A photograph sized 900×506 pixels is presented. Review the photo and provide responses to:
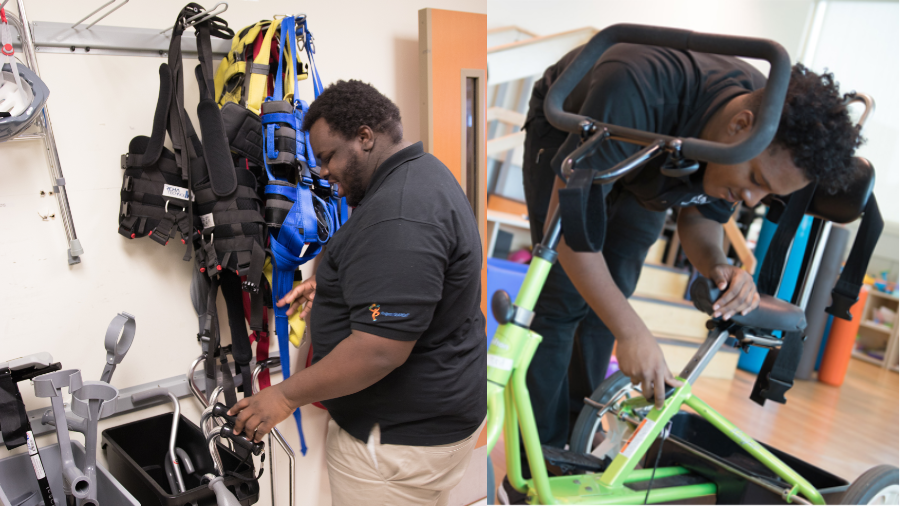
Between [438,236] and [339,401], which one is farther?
[339,401]

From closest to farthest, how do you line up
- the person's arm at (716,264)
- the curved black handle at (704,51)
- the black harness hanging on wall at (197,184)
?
the curved black handle at (704,51)
the person's arm at (716,264)
the black harness hanging on wall at (197,184)

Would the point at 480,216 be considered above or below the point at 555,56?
below

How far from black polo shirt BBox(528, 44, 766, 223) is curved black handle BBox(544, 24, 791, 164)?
10 centimetres

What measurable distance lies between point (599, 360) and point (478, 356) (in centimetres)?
55

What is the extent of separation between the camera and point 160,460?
1170 mm

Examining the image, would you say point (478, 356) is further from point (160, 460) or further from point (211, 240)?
point (160, 460)

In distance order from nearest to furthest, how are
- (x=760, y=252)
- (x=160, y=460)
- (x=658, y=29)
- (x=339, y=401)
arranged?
1. (x=658, y=29)
2. (x=339, y=401)
3. (x=160, y=460)
4. (x=760, y=252)

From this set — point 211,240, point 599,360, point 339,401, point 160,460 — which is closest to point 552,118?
point 339,401

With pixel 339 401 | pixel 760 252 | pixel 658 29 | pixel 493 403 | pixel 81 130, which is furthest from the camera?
pixel 760 252

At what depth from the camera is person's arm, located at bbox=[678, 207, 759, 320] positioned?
2.87 feet

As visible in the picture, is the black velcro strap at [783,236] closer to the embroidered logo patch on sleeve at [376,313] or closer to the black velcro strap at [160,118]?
the embroidered logo patch on sleeve at [376,313]

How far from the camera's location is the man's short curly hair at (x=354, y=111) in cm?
83

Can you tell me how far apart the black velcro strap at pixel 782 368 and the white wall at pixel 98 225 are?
1071 mm

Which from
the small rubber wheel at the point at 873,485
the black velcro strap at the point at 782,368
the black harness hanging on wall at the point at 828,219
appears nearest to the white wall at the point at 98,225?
the black harness hanging on wall at the point at 828,219
